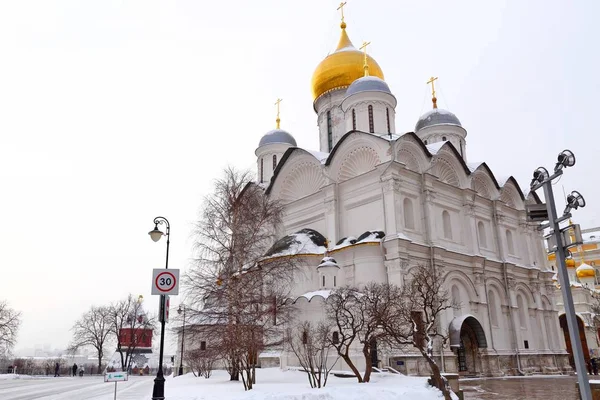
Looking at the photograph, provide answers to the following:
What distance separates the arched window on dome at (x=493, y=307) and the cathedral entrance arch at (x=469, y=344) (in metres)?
3.08

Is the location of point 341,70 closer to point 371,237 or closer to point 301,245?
point 301,245

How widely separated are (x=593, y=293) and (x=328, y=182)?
27123mm

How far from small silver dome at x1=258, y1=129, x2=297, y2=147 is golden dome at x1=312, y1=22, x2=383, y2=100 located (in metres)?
3.54

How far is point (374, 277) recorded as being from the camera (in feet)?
77.7

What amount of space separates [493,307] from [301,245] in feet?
40.3

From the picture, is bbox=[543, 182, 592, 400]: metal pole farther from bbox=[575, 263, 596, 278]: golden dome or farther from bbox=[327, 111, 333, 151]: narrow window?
bbox=[575, 263, 596, 278]: golden dome

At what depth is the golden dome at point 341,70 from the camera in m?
34.7

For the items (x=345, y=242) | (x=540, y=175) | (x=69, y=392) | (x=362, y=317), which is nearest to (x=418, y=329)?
(x=362, y=317)

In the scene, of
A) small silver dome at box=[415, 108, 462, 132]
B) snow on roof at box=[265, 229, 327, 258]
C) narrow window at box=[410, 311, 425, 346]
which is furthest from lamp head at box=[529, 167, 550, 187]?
small silver dome at box=[415, 108, 462, 132]

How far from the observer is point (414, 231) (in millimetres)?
25344

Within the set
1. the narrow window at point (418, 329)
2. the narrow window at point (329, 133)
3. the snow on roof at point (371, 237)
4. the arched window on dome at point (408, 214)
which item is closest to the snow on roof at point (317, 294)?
the snow on roof at point (371, 237)

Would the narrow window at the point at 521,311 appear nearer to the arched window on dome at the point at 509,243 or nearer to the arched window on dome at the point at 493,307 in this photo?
the arched window on dome at the point at 493,307

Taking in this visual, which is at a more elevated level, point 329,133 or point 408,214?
point 329,133

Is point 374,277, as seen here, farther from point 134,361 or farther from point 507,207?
point 134,361
